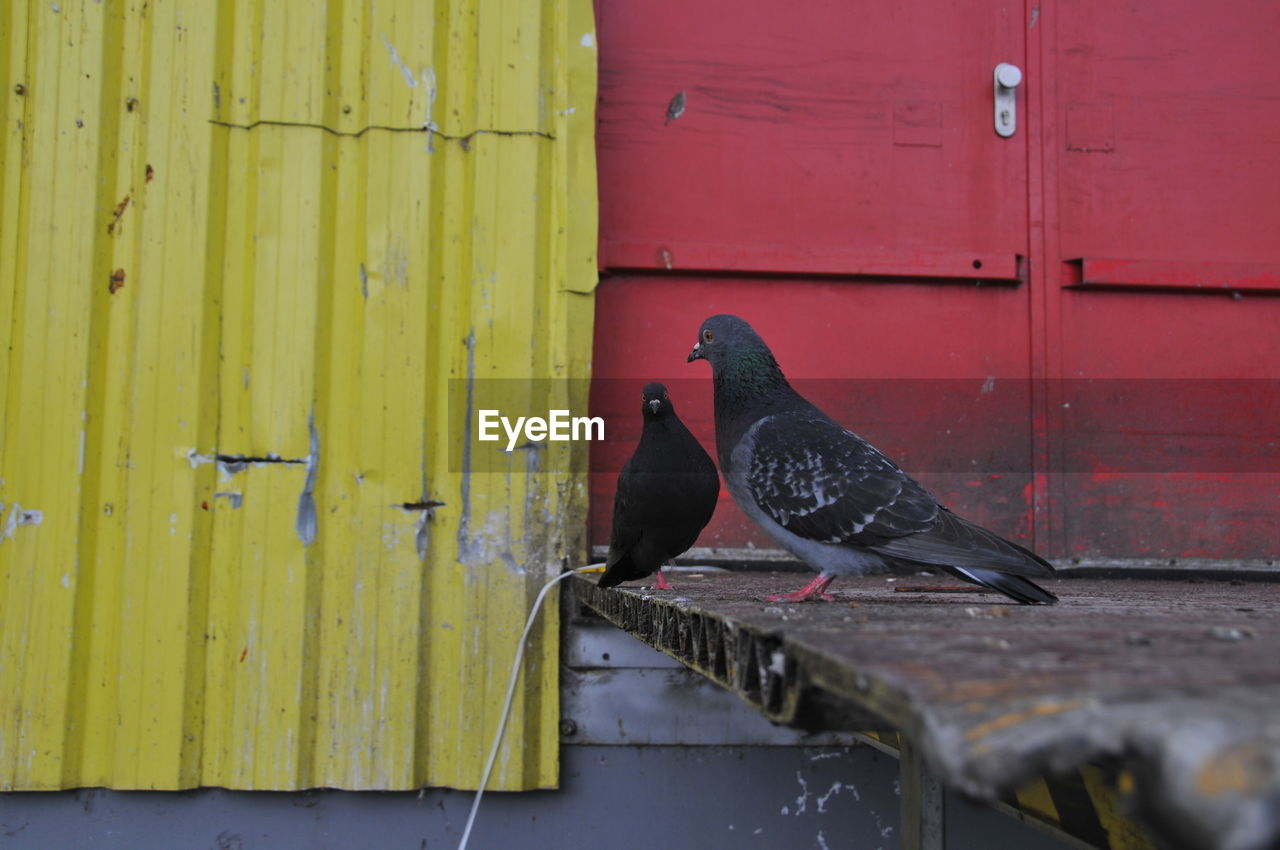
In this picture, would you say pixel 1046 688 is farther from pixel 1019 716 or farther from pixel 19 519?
pixel 19 519

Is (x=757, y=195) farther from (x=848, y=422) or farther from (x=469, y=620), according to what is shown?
(x=469, y=620)

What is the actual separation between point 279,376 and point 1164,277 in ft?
10.6

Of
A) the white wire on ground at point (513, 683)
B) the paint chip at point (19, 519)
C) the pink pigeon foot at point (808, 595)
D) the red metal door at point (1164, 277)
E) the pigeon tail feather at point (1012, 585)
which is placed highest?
the red metal door at point (1164, 277)

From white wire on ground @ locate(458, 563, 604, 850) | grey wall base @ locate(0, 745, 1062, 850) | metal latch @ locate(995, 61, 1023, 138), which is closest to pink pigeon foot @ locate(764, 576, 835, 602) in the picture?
white wire on ground @ locate(458, 563, 604, 850)

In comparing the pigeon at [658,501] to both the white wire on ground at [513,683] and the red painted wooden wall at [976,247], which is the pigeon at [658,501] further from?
the red painted wooden wall at [976,247]

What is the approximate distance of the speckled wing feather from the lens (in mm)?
1910

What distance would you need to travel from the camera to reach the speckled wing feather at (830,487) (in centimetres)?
191

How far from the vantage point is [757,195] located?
135 inches

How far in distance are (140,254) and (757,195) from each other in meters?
2.15

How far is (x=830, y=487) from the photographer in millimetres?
1986

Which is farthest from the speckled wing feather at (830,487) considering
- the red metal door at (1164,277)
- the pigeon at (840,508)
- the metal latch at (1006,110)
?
the metal latch at (1006,110)

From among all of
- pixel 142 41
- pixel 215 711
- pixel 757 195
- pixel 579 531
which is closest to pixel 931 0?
pixel 757 195

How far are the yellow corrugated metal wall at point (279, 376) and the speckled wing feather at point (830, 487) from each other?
1091 millimetres

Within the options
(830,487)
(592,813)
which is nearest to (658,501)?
(830,487)
